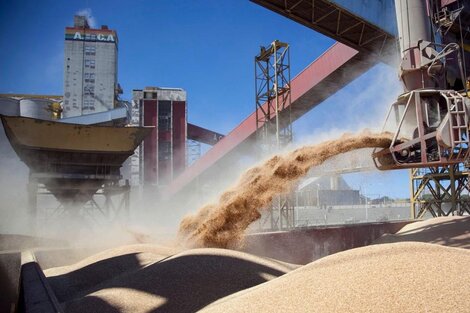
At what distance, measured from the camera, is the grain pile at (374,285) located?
2.32m

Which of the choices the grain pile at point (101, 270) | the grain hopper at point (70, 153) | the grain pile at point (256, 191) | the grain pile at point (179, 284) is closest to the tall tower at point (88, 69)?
the grain hopper at point (70, 153)

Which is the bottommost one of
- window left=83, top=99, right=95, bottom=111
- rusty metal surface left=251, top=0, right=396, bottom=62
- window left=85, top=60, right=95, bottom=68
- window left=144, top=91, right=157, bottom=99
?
rusty metal surface left=251, top=0, right=396, bottom=62

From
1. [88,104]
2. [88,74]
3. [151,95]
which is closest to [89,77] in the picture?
[88,74]

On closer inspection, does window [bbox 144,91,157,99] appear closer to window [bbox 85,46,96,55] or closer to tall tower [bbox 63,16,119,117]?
tall tower [bbox 63,16,119,117]

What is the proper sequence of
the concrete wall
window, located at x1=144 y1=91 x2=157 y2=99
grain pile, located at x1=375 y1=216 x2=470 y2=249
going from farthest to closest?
the concrete wall → window, located at x1=144 y1=91 x2=157 y2=99 → grain pile, located at x1=375 y1=216 x2=470 y2=249

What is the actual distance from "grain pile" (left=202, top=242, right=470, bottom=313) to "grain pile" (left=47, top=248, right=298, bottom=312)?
0.77 meters

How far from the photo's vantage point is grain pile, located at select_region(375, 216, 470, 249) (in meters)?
7.16

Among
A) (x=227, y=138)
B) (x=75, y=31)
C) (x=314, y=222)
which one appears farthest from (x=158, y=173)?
(x=75, y=31)

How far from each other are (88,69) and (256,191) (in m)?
32.3

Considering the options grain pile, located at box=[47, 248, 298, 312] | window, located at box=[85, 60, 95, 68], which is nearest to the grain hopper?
grain pile, located at box=[47, 248, 298, 312]

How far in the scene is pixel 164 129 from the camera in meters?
28.5

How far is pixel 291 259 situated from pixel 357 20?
22.1 ft

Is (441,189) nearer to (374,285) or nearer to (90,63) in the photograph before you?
(374,285)

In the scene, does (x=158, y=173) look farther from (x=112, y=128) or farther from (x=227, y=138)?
(x=112, y=128)
